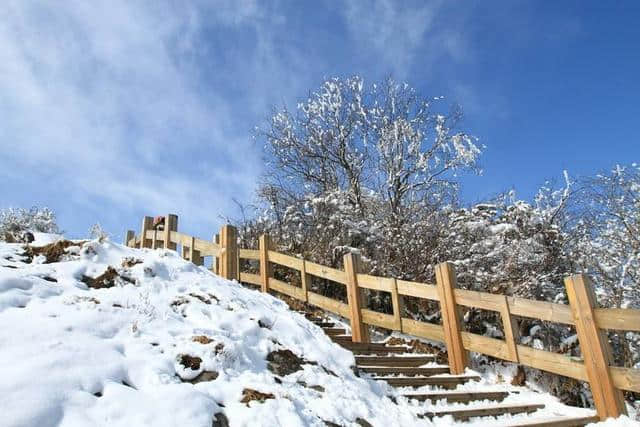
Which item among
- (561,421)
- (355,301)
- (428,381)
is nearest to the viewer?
(561,421)

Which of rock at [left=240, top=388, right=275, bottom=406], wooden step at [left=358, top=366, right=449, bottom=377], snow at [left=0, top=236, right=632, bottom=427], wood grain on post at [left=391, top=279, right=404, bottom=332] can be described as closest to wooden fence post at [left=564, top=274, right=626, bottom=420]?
snow at [left=0, top=236, right=632, bottom=427]

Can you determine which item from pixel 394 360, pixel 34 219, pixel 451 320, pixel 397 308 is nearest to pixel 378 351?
pixel 394 360

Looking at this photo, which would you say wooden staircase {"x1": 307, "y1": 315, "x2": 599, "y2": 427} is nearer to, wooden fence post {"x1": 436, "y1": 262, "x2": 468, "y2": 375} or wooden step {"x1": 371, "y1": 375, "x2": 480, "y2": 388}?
wooden step {"x1": 371, "y1": 375, "x2": 480, "y2": 388}

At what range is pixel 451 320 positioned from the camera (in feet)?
21.2

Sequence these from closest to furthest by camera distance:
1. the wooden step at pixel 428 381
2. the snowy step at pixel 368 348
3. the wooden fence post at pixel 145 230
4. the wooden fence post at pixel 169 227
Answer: the wooden step at pixel 428 381 → the snowy step at pixel 368 348 → the wooden fence post at pixel 169 227 → the wooden fence post at pixel 145 230

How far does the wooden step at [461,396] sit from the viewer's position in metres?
5.23

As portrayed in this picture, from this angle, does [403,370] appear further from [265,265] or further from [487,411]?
[265,265]

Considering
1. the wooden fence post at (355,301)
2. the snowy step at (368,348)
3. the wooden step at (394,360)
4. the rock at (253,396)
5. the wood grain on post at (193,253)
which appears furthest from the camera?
the wood grain on post at (193,253)

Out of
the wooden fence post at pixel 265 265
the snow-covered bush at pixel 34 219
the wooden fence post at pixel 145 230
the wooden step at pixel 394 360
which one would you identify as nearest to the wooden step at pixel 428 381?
the wooden step at pixel 394 360

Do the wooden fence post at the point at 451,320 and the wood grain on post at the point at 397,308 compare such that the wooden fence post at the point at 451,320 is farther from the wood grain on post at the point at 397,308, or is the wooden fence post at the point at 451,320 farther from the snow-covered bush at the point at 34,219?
the snow-covered bush at the point at 34,219

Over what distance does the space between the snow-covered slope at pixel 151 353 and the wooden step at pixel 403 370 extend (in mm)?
614

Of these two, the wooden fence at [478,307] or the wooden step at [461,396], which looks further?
the wooden step at [461,396]

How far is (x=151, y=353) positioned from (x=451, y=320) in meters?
4.23

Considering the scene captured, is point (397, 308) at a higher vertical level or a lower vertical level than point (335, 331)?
higher
